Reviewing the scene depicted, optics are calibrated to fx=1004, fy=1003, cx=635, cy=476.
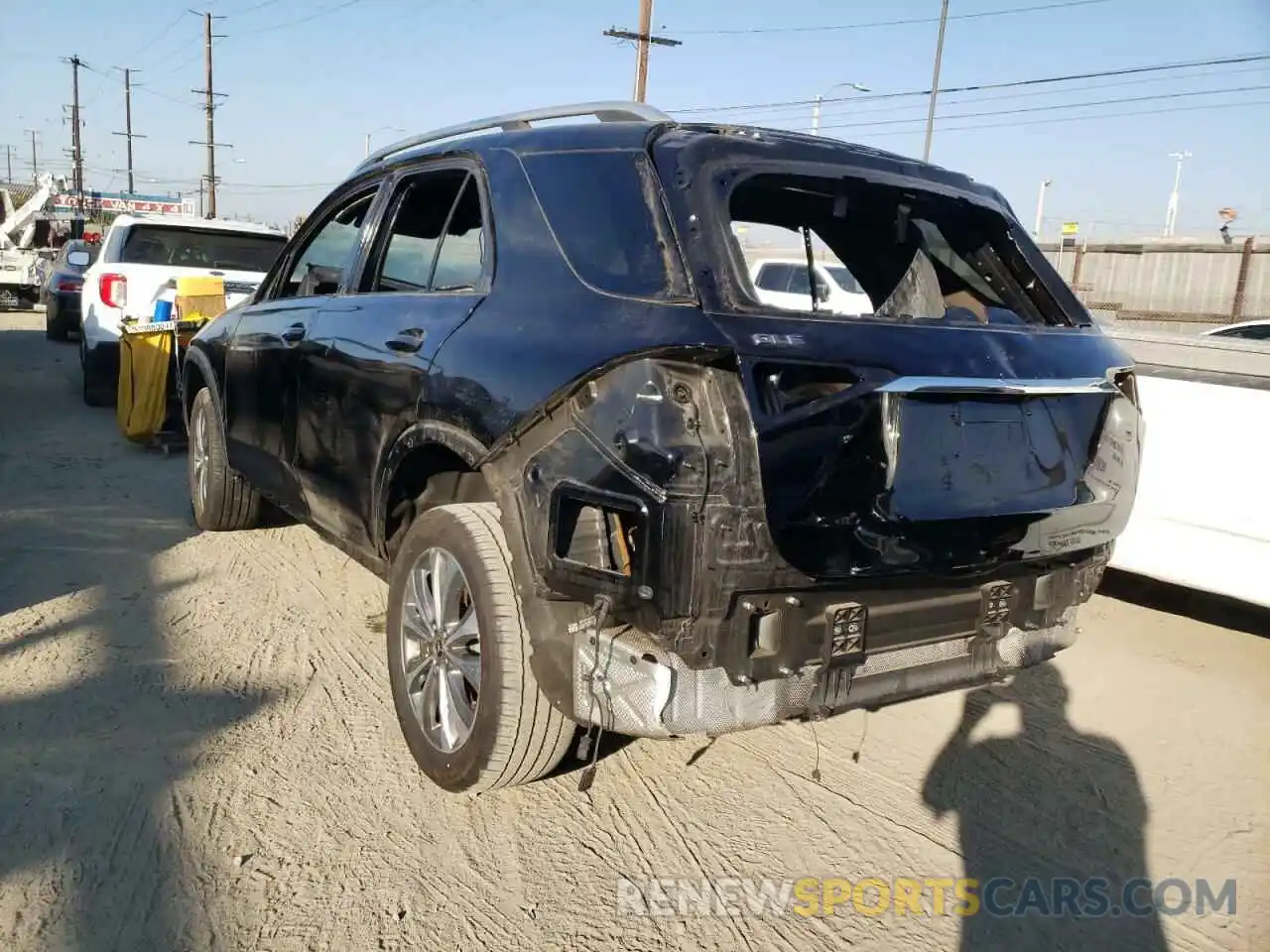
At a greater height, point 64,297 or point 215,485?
point 64,297

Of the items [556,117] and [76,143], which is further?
[76,143]

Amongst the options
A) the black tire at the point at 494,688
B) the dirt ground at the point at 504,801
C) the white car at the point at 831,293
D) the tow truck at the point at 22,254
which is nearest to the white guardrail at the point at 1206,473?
the dirt ground at the point at 504,801

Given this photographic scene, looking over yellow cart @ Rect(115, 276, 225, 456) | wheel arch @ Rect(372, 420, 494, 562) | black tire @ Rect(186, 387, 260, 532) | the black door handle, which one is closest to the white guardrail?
wheel arch @ Rect(372, 420, 494, 562)

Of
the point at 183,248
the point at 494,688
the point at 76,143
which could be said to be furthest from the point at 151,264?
the point at 76,143

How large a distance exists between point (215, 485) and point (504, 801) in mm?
3050

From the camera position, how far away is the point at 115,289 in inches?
342

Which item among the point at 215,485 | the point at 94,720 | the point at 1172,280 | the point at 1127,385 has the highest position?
the point at 1172,280

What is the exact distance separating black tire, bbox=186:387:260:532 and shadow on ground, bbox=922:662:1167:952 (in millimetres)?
3745

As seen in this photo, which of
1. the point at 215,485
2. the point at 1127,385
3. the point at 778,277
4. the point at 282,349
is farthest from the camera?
the point at 778,277

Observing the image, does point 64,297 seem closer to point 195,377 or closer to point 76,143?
point 195,377

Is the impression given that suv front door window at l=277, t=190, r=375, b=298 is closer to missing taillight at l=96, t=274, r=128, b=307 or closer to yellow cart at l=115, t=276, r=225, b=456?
yellow cart at l=115, t=276, r=225, b=456

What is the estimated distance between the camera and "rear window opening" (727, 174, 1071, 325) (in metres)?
3.14

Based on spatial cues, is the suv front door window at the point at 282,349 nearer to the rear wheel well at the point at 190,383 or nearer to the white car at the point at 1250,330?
the rear wheel well at the point at 190,383

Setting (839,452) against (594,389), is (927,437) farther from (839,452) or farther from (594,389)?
(594,389)
